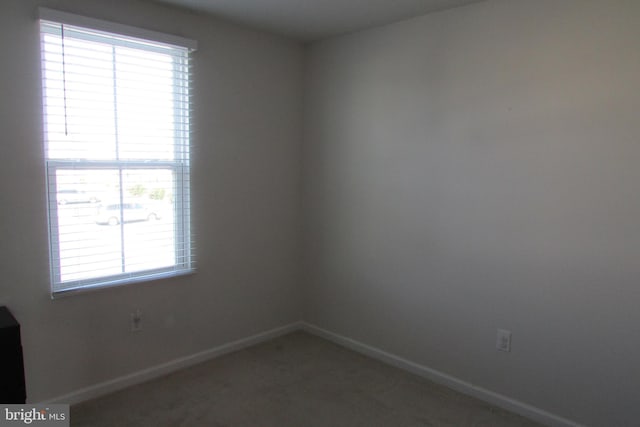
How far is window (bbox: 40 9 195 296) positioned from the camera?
242 centimetres

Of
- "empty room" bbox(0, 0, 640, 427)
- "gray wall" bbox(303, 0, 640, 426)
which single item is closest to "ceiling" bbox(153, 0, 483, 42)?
"empty room" bbox(0, 0, 640, 427)

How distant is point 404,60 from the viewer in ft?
9.85

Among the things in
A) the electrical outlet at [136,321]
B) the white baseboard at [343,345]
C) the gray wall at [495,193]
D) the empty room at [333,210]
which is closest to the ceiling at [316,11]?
the empty room at [333,210]

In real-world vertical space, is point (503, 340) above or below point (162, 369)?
above

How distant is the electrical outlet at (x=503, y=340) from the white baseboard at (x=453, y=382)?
0.95 feet

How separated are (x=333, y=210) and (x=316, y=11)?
4.82ft

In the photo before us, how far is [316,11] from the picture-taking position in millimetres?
2816

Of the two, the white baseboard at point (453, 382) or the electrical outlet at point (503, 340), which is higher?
the electrical outlet at point (503, 340)

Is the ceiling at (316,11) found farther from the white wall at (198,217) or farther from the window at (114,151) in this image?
the window at (114,151)

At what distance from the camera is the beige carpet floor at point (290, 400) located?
8.14 feet

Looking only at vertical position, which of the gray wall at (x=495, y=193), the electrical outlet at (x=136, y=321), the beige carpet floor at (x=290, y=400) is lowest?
the beige carpet floor at (x=290, y=400)

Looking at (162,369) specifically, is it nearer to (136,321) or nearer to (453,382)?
(136,321)

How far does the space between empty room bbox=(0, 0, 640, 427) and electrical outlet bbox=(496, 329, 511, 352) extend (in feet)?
0.04

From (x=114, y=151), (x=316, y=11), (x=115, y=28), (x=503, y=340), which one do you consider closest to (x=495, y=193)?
(x=503, y=340)
